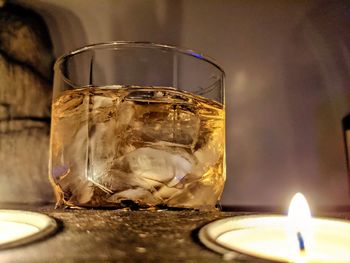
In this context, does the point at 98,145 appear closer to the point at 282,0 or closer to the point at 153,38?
the point at 153,38

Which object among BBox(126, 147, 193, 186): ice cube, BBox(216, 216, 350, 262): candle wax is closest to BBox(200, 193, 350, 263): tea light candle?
BBox(216, 216, 350, 262): candle wax

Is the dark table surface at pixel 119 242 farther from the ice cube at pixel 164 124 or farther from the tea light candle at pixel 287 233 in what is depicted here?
the ice cube at pixel 164 124

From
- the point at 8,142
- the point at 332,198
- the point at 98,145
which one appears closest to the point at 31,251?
the point at 98,145

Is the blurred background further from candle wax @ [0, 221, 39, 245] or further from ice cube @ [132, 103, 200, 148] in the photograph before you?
candle wax @ [0, 221, 39, 245]

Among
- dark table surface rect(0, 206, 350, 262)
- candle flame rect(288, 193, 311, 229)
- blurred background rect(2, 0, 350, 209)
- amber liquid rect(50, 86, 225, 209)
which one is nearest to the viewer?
dark table surface rect(0, 206, 350, 262)

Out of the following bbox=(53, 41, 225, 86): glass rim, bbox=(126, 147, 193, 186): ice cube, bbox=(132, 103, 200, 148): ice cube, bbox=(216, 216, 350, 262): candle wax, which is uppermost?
bbox=(53, 41, 225, 86): glass rim

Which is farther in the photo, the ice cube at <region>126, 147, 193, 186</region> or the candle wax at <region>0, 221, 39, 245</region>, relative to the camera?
the ice cube at <region>126, 147, 193, 186</region>

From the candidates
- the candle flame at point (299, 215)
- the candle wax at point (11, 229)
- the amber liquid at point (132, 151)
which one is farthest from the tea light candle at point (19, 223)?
the candle flame at point (299, 215)
